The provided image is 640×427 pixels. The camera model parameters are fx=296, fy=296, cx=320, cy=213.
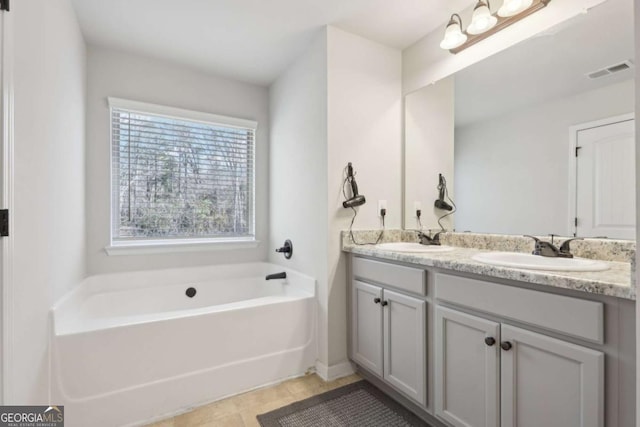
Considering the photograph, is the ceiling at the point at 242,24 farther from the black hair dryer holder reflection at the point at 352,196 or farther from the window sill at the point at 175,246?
the window sill at the point at 175,246

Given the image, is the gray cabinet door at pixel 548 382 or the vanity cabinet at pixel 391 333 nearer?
the gray cabinet door at pixel 548 382

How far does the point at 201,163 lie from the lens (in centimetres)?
272

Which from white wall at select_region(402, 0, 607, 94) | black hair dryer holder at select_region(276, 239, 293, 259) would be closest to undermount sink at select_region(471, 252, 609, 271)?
white wall at select_region(402, 0, 607, 94)

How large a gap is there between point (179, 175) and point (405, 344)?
224cm

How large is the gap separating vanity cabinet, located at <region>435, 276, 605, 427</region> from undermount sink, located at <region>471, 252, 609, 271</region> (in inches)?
4.4

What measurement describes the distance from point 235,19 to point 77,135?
1312 mm

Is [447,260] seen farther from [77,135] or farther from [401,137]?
[77,135]

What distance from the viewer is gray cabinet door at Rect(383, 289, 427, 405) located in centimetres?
152

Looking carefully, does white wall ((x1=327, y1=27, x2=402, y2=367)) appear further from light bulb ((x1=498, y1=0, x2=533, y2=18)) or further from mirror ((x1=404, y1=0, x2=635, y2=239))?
light bulb ((x1=498, y1=0, x2=533, y2=18))

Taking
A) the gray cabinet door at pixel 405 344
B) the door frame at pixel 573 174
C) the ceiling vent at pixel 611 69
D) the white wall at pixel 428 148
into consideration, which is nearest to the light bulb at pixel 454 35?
the white wall at pixel 428 148

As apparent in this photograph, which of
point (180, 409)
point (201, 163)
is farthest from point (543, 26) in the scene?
point (180, 409)

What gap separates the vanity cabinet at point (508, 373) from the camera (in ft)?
3.12

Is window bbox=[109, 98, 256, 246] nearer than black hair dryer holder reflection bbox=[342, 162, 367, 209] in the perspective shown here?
No

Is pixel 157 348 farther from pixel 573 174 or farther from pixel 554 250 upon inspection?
pixel 573 174
